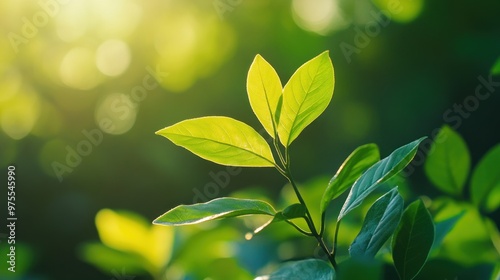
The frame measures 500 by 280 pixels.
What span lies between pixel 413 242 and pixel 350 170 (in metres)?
0.12

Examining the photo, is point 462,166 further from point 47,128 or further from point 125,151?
point 47,128

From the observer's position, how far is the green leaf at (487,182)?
1.10 m

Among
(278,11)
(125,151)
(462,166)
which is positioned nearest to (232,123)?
(462,166)

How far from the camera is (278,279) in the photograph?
610mm

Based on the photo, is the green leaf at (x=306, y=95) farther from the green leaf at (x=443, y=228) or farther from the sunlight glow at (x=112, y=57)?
the sunlight glow at (x=112, y=57)

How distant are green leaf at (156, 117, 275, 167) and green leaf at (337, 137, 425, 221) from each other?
0.38 feet

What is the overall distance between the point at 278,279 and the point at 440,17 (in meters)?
2.30

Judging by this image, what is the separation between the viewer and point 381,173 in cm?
64

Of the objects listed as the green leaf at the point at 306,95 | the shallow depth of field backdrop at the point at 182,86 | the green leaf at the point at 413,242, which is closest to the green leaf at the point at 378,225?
the green leaf at the point at 413,242

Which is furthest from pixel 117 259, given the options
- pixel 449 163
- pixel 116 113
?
pixel 116 113

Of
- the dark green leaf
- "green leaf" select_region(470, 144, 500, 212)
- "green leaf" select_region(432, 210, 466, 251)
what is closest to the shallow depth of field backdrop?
"green leaf" select_region(470, 144, 500, 212)

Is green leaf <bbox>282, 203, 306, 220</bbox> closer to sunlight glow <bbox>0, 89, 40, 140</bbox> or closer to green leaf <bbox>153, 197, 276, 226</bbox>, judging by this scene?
green leaf <bbox>153, 197, 276, 226</bbox>

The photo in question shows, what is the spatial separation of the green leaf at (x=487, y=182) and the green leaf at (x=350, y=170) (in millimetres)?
440

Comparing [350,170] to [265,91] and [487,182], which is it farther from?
[487,182]
